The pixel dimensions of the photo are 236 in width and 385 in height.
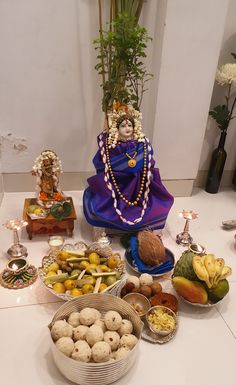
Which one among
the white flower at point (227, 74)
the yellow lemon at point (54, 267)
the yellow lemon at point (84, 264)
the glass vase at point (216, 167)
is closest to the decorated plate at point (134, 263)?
the yellow lemon at point (84, 264)

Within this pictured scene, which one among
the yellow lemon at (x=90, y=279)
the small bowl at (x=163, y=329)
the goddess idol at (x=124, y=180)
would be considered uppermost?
the goddess idol at (x=124, y=180)

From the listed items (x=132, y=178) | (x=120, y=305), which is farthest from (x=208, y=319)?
(x=132, y=178)

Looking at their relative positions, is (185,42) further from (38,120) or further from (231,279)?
(231,279)

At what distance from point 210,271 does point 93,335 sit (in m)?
0.49

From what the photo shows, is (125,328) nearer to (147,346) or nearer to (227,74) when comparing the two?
(147,346)

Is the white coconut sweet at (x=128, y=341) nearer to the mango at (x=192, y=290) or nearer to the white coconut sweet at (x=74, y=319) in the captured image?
the white coconut sweet at (x=74, y=319)

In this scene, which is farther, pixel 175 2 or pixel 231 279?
pixel 175 2

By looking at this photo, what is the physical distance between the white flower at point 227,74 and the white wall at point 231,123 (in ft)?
0.44

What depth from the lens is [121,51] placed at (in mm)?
1613

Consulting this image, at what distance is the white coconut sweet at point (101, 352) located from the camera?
3.34 feet

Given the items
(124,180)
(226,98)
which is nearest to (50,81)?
(124,180)

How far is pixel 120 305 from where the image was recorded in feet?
3.89

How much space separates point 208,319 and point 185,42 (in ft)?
4.35

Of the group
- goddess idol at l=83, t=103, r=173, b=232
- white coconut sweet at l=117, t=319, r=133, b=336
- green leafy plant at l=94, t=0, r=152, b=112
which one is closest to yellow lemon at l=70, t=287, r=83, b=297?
white coconut sweet at l=117, t=319, r=133, b=336
